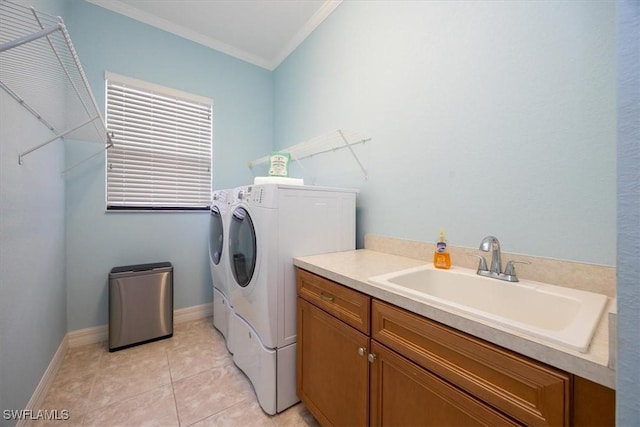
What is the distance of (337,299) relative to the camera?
112 centimetres

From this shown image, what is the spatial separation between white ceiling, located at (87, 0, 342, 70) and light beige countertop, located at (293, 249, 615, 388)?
226 centimetres

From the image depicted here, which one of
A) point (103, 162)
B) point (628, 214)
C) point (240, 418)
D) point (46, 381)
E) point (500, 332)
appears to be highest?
point (103, 162)

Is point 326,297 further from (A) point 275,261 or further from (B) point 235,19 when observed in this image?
(B) point 235,19

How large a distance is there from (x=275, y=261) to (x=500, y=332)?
1.01 m

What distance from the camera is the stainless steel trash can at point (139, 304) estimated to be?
6.45 feet

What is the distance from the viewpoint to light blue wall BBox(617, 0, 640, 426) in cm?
39

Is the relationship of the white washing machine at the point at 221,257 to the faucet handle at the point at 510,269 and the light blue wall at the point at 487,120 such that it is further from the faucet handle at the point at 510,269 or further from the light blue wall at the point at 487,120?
the faucet handle at the point at 510,269

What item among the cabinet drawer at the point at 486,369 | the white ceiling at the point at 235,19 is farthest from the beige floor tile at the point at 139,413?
the white ceiling at the point at 235,19

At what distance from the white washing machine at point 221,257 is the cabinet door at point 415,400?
1.30 meters

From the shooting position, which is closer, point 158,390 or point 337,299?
point 337,299

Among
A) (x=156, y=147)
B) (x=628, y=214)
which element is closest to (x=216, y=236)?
(x=156, y=147)

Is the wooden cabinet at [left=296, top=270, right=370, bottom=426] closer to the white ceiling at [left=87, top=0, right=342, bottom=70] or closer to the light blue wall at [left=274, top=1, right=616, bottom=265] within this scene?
the light blue wall at [left=274, top=1, right=616, bottom=265]

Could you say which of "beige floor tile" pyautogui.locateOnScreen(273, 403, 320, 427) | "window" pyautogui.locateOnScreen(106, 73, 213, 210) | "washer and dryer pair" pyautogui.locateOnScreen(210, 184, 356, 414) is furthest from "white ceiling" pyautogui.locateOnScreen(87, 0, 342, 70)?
"beige floor tile" pyautogui.locateOnScreen(273, 403, 320, 427)

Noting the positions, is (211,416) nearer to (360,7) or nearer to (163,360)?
(163,360)
